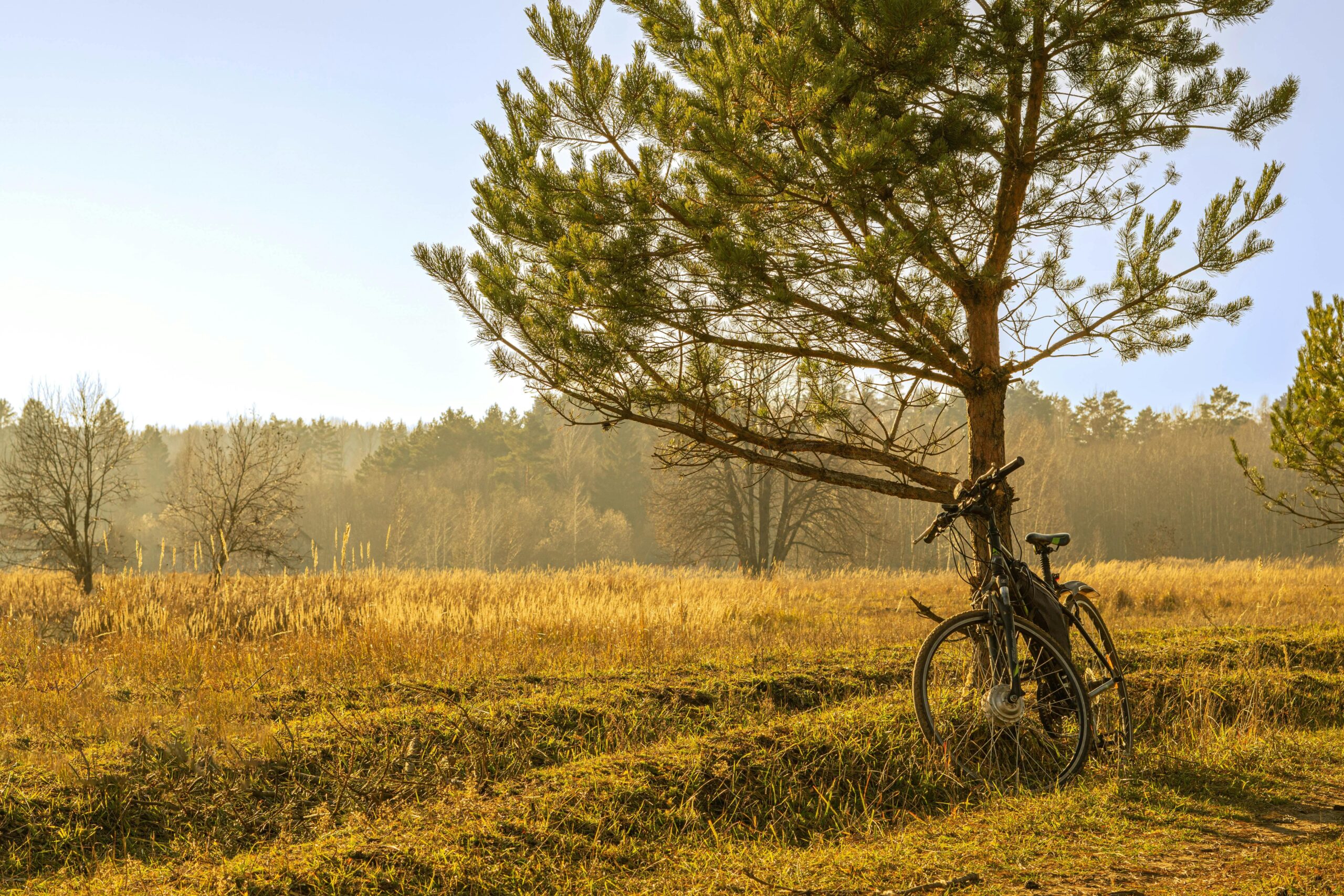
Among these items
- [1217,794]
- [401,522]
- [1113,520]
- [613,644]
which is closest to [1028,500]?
[1113,520]

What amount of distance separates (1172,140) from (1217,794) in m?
4.51

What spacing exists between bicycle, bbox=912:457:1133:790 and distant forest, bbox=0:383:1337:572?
2043cm

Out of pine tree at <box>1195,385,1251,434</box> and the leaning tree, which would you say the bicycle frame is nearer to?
the leaning tree

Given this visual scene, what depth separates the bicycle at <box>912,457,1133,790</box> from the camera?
443cm

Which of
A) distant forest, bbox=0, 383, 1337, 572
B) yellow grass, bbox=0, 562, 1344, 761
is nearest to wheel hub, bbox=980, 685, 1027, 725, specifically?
yellow grass, bbox=0, 562, 1344, 761

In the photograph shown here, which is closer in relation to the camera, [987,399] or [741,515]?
[987,399]

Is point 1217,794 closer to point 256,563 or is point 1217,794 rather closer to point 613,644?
point 613,644

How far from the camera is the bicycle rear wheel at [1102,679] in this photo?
4707mm

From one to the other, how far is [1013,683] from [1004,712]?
15 cm

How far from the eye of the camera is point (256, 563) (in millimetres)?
41219

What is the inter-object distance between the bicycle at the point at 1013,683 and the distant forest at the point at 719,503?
67.0ft

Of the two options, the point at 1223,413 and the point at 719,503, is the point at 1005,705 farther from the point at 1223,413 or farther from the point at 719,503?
the point at 1223,413

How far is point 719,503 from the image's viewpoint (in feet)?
89.9

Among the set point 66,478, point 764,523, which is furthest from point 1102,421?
point 66,478
